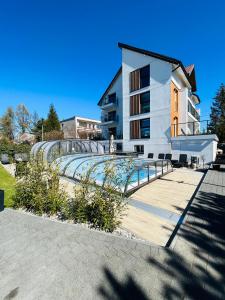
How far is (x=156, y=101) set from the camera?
21938 millimetres

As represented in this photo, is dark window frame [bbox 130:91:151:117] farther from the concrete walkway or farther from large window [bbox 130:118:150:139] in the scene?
the concrete walkway

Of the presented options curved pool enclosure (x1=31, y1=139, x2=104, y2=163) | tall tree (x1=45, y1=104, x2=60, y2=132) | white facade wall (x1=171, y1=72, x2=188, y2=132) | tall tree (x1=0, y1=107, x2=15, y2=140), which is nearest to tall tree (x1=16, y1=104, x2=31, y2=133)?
tall tree (x1=0, y1=107, x2=15, y2=140)

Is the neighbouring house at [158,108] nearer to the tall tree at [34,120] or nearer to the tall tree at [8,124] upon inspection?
the tall tree at [34,120]

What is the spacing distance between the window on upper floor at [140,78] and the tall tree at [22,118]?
117 ft

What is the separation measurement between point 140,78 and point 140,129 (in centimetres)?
692

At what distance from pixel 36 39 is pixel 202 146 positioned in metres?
19.6

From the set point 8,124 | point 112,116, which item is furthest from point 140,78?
point 8,124

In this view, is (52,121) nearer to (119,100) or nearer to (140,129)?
(119,100)

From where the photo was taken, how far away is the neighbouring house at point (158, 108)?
1939 cm

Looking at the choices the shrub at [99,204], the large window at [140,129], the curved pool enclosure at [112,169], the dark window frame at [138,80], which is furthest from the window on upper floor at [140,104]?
the shrub at [99,204]

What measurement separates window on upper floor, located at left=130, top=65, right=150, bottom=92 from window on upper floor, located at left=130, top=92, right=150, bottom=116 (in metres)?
1.16

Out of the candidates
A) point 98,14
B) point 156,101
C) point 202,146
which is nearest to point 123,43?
point 156,101

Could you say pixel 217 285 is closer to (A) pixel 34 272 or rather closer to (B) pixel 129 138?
(A) pixel 34 272

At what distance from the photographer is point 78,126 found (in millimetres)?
52656
